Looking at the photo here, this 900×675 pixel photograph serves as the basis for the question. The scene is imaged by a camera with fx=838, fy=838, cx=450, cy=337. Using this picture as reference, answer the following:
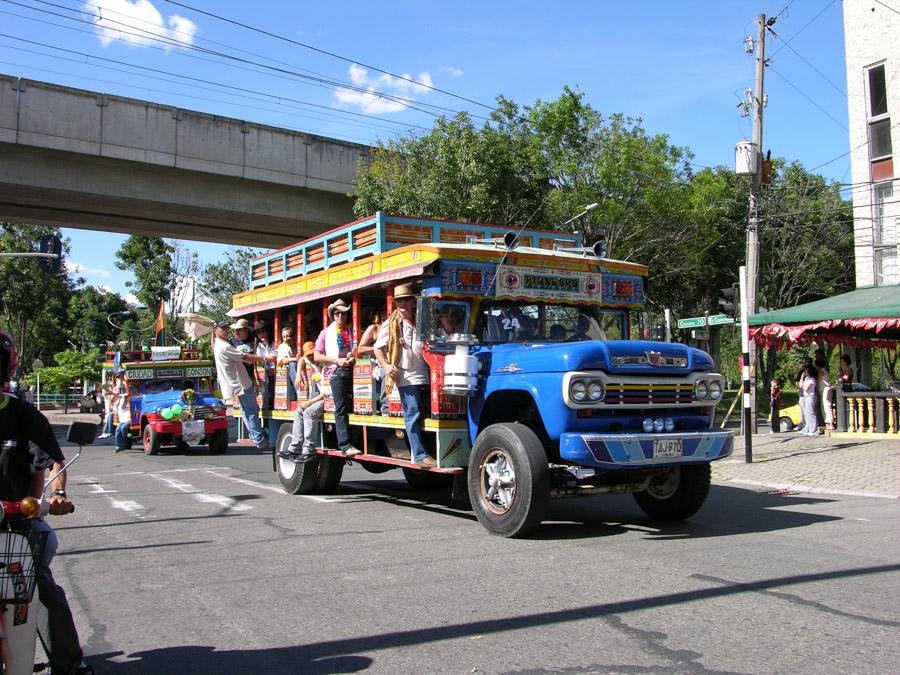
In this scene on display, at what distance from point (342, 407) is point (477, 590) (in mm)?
4211

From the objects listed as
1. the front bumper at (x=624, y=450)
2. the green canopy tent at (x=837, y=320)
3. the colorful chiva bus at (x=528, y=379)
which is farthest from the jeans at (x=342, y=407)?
the green canopy tent at (x=837, y=320)

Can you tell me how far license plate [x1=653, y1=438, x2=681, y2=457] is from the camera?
7.06 m

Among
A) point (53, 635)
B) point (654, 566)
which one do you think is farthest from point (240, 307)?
point (53, 635)

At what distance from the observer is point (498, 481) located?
24.1 feet

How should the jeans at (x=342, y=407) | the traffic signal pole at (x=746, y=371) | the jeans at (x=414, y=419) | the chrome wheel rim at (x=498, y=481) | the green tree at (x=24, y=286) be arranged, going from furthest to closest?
the green tree at (x=24, y=286), the traffic signal pole at (x=746, y=371), the jeans at (x=342, y=407), the jeans at (x=414, y=419), the chrome wheel rim at (x=498, y=481)

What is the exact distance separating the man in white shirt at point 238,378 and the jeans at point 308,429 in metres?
1.26

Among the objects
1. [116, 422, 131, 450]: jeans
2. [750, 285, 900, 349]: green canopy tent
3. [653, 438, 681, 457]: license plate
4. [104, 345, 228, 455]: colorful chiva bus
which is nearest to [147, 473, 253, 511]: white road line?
[653, 438, 681, 457]: license plate

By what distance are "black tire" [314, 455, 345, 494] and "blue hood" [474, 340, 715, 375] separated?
10.9ft

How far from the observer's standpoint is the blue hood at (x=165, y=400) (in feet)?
61.3

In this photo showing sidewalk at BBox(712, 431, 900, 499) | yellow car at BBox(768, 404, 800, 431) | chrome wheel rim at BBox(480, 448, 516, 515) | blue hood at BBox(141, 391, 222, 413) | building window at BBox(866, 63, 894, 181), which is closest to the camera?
chrome wheel rim at BBox(480, 448, 516, 515)

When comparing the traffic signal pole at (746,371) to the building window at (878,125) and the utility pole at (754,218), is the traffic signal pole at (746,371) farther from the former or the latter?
the building window at (878,125)

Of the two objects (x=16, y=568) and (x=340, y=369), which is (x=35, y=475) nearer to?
(x=16, y=568)

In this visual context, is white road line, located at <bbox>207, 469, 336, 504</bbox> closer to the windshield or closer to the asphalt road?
the asphalt road

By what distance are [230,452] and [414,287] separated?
1223 cm
